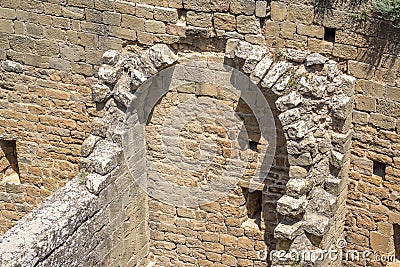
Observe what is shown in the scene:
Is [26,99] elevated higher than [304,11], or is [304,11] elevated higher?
[304,11]

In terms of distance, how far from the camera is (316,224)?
938cm

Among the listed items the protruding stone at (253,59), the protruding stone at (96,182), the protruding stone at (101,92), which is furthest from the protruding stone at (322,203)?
the protruding stone at (101,92)

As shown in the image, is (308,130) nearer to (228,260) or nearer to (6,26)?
(228,260)

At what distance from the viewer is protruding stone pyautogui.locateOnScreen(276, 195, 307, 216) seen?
9.28 meters

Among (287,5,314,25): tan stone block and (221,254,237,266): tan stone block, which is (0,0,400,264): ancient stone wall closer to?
(287,5,314,25): tan stone block

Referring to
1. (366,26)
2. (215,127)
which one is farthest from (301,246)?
(366,26)

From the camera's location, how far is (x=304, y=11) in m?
9.23

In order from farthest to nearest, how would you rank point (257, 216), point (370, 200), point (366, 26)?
point (257, 216) < point (370, 200) < point (366, 26)

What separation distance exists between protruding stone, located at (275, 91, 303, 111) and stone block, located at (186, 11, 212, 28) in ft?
4.03

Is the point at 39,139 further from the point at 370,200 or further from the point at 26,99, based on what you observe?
the point at 370,200

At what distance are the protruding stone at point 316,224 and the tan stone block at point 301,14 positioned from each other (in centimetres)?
214

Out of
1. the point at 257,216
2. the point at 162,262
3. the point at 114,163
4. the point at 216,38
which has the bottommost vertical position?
the point at 162,262

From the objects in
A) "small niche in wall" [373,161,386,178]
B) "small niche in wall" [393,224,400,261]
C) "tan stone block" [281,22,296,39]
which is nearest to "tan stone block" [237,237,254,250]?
"small niche in wall" [393,224,400,261]

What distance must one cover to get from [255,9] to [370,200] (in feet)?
8.33
